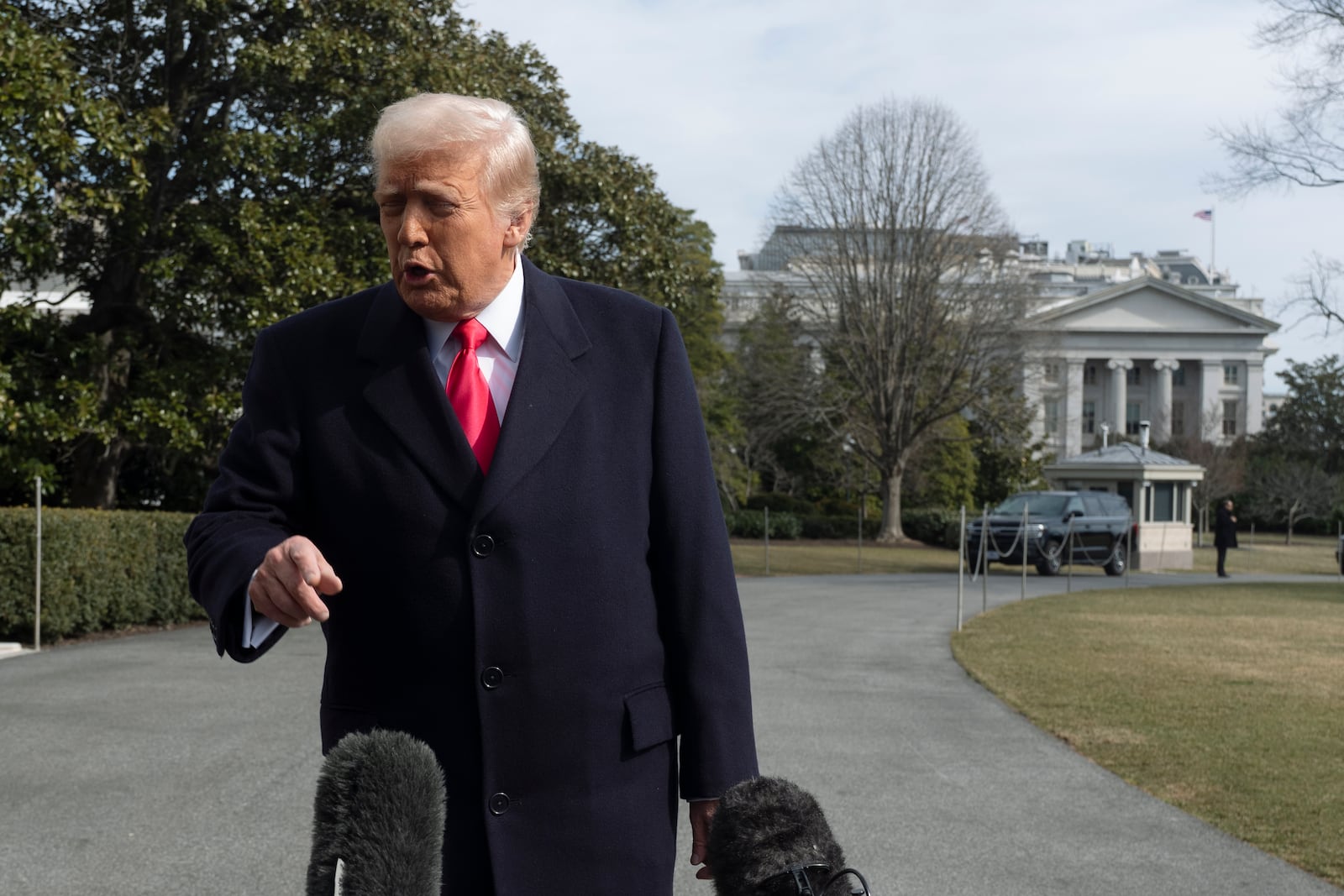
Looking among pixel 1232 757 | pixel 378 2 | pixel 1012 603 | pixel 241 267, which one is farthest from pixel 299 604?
pixel 1012 603

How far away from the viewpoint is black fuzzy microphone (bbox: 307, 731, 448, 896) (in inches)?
65.2

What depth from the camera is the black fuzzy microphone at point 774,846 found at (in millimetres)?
1788

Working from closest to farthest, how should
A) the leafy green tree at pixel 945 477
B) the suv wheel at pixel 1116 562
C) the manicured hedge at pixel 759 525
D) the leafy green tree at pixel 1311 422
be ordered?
the suv wheel at pixel 1116 562
the manicured hedge at pixel 759 525
the leafy green tree at pixel 945 477
the leafy green tree at pixel 1311 422

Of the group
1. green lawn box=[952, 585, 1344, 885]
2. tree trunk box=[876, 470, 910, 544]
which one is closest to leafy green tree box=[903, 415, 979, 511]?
tree trunk box=[876, 470, 910, 544]

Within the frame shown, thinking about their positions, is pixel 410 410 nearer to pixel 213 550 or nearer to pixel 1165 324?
pixel 213 550

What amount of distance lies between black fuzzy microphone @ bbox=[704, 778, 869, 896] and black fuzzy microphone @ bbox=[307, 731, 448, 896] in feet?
1.28

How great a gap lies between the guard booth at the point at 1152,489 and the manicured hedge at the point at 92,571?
28858 mm

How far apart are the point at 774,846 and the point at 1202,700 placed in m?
11.0

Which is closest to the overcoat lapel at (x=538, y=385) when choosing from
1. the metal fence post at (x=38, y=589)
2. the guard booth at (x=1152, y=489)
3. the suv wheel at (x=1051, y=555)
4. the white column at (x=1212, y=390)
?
the metal fence post at (x=38, y=589)

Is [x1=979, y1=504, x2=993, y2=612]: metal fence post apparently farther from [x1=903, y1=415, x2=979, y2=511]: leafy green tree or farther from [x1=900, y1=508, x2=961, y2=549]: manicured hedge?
[x1=903, y1=415, x2=979, y2=511]: leafy green tree

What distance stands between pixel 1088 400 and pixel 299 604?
102012mm

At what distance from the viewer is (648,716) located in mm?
2459

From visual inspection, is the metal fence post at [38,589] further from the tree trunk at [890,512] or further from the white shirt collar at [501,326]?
the tree trunk at [890,512]

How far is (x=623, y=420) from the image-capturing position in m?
2.55
